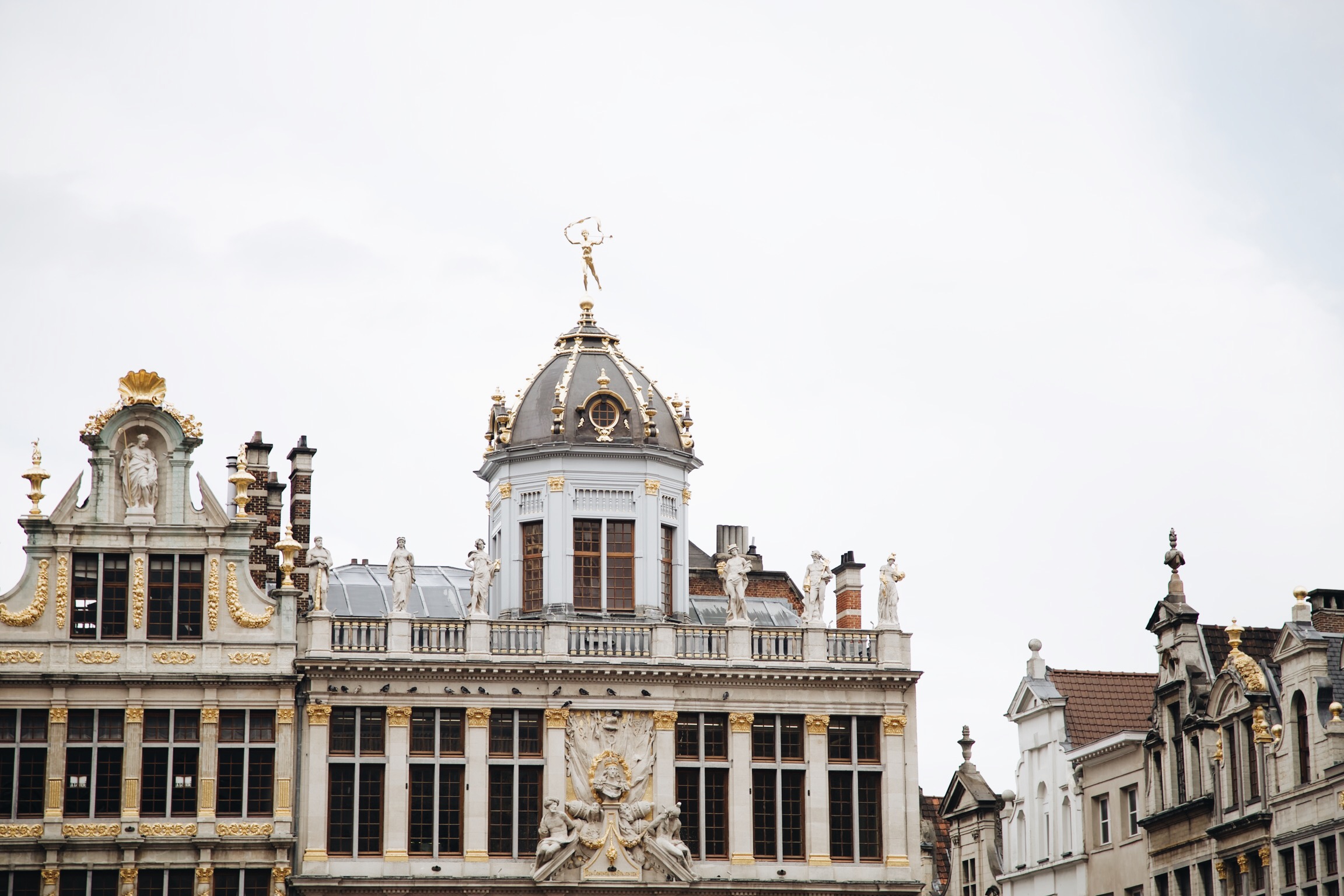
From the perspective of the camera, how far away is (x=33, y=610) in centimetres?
5969

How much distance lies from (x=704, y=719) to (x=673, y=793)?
212 cm

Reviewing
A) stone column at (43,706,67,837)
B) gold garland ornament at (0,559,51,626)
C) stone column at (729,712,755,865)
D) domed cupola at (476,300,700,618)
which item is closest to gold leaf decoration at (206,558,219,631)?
gold garland ornament at (0,559,51,626)

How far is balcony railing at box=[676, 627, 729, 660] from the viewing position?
6272 cm

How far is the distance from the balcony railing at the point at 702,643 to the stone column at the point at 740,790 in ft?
5.32

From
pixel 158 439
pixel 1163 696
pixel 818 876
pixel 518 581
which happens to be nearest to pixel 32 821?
pixel 158 439

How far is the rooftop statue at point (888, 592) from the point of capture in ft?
209

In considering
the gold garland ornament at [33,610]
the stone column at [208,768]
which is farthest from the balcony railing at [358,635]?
the gold garland ornament at [33,610]

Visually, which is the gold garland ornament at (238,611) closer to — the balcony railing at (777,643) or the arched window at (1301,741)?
the balcony railing at (777,643)

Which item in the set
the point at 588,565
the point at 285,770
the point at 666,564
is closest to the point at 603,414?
the point at 588,565

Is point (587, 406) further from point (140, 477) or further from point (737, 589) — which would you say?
point (140, 477)

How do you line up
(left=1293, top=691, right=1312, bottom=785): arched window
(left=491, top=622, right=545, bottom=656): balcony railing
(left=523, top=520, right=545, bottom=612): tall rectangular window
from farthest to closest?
1. (left=523, top=520, right=545, bottom=612): tall rectangular window
2. (left=491, top=622, right=545, bottom=656): balcony railing
3. (left=1293, top=691, right=1312, bottom=785): arched window

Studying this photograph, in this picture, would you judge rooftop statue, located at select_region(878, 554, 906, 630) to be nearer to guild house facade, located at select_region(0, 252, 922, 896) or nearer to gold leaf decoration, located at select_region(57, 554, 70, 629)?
guild house facade, located at select_region(0, 252, 922, 896)

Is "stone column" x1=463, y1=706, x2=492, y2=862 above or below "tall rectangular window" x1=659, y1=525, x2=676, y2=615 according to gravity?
below

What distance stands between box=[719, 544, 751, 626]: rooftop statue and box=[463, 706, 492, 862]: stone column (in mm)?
6679
